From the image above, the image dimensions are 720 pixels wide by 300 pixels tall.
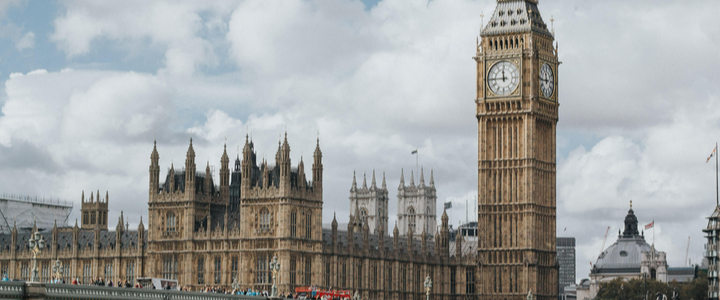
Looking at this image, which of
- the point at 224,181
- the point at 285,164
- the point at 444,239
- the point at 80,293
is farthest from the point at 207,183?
the point at 80,293

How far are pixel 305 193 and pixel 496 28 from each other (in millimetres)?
33026

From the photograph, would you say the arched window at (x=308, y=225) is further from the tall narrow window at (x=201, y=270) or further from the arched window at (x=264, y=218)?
the tall narrow window at (x=201, y=270)

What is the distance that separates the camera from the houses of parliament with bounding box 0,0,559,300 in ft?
418

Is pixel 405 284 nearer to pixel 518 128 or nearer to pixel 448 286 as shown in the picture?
pixel 448 286

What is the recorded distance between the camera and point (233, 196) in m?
135

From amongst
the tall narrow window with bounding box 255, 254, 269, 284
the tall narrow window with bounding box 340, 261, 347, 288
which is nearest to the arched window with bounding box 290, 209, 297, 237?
the tall narrow window with bounding box 255, 254, 269, 284

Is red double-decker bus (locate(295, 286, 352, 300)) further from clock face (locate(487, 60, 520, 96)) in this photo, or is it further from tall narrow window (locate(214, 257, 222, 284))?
clock face (locate(487, 60, 520, 96))

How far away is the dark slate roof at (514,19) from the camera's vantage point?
14712 cm

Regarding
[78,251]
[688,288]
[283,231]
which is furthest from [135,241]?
[688,288]

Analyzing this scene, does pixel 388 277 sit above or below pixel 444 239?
below

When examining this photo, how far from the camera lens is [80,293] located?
73.5 meters

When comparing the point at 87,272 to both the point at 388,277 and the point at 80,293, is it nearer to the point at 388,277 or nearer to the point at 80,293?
the point at 388,277

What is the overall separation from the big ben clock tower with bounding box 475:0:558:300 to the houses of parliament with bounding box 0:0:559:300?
5.6 inches

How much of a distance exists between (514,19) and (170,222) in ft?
140
